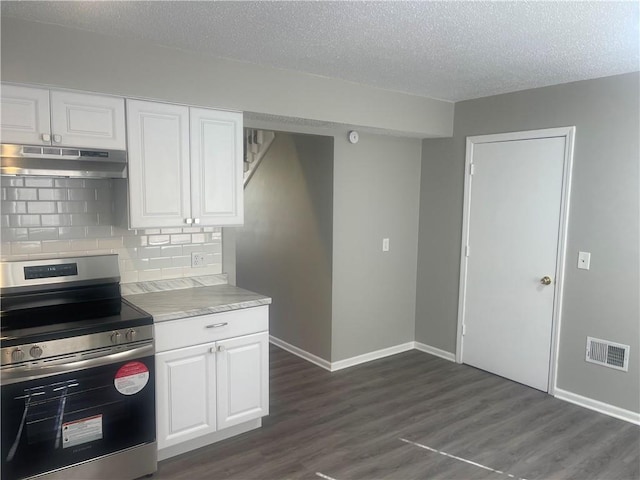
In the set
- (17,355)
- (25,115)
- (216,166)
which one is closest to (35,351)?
(17,355)

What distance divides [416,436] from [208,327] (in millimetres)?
1526

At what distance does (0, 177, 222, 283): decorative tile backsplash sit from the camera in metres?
2.65

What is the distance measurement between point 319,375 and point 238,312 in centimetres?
147

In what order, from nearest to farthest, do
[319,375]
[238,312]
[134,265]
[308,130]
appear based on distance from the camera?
[238,312] → [134,265] → [308,130] → [319,375]

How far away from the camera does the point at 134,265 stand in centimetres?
308

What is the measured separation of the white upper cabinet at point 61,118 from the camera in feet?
7.64

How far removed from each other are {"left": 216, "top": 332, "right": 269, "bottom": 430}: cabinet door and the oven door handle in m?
0.47

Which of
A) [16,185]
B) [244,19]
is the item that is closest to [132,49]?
[244,19]

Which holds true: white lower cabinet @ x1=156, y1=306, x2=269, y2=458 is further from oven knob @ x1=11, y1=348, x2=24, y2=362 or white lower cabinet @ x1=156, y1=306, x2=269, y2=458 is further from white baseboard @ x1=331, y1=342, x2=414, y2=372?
white baseboard @ x1=331, y1=342, x2=414, y2=372

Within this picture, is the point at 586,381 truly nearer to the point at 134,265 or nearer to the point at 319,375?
the point at 319,375

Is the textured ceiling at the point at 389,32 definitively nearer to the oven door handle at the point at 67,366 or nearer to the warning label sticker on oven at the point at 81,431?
the oven door handle at the point at 67,366

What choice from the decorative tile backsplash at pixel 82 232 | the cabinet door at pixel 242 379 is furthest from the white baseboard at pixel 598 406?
the decorative tile backsplash at pixel 82 232

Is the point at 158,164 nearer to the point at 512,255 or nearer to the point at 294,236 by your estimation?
the point at 294,236

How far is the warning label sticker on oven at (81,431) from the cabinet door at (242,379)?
691mm
